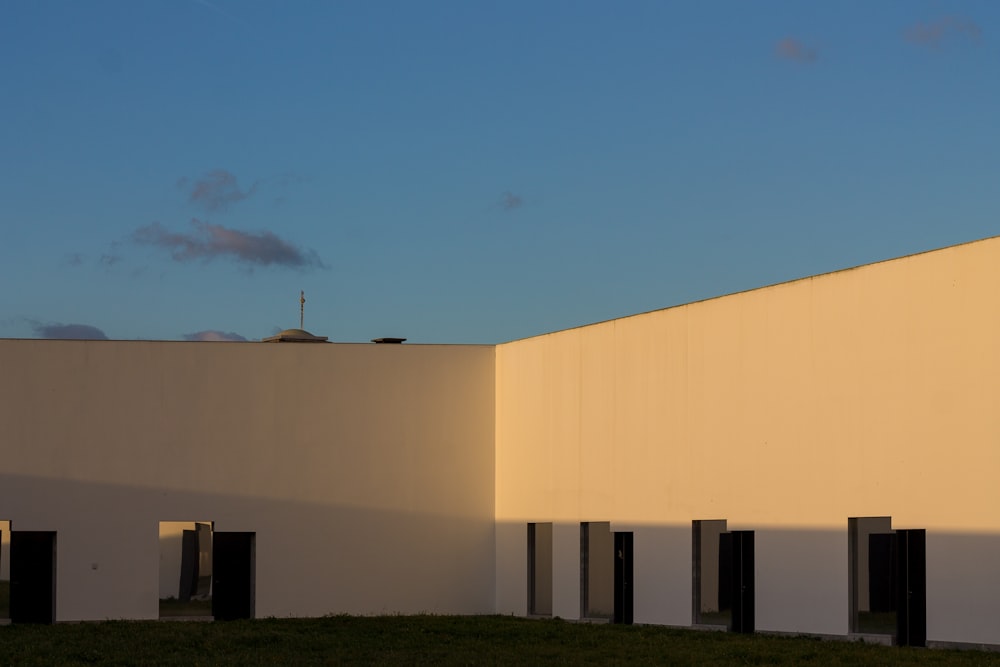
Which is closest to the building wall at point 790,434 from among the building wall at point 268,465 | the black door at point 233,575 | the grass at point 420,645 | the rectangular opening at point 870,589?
the rectangular opening at point 870,589

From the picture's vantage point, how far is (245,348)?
27.0 m

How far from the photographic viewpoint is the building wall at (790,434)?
676 inches

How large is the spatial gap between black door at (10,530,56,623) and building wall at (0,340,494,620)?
0.82ft

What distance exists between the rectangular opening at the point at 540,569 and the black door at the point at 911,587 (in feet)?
31.2

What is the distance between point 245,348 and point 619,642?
1050cm

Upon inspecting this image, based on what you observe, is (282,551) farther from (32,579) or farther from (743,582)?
(743,582)

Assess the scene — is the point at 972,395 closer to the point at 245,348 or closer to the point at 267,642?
the point at 267,642

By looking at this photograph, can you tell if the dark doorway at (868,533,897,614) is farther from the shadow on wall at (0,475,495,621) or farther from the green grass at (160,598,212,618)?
the green grass at (160,598,212,618)

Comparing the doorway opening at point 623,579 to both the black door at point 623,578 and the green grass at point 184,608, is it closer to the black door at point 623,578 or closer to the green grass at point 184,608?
the black door at point 623,578

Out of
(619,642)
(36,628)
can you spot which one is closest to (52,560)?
(36,628)

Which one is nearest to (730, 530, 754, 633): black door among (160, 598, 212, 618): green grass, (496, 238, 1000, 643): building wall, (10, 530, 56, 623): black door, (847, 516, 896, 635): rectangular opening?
(496, 238, 1000, 643): building wall

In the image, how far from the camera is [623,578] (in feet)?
76.9

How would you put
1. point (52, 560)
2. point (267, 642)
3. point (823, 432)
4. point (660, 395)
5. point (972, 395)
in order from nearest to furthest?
point (972, 395) → point (823, 432) → point (267, 642) → point (660, 395) → point (52, 560)

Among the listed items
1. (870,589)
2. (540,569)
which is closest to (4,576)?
(540,569)
